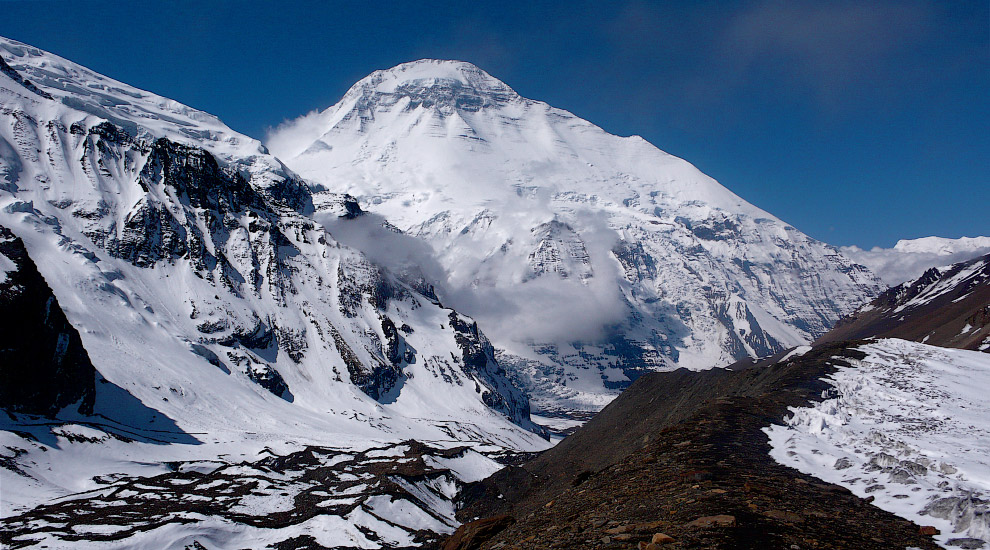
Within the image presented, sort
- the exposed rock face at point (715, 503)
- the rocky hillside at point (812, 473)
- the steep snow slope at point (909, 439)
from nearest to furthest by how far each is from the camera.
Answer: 1. the exposed rock face at point (715, 503)
2. the rocky hillside at point (812, 473)
3. the steep snow slope at point (909, 439)

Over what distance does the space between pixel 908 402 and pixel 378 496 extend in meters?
57.6

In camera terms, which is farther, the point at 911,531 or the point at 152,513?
the point at 152,513

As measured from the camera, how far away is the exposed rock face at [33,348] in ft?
351

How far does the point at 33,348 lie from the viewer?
113 metres

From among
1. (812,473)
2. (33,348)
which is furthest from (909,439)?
(33,348)

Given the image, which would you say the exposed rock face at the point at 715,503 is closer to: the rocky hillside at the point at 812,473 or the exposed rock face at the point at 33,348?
the rocky hillside at the point at 812,473

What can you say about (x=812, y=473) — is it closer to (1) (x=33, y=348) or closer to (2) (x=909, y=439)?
(2) (x=909, y=439)

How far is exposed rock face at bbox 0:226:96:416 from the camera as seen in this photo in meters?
107

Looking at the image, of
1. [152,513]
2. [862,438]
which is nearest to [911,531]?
[862,438]

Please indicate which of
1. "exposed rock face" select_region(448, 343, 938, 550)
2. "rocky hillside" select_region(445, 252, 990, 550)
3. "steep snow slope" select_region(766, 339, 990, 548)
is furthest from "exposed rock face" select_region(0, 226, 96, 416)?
"steep snow slope" select_region(766, 339, 990, 548)

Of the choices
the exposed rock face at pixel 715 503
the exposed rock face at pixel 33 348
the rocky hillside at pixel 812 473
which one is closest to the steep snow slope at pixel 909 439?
the rocky hillside at pixel 812 473

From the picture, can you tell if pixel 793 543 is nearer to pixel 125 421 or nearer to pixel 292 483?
pixel 292 483

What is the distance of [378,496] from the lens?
72375 mm

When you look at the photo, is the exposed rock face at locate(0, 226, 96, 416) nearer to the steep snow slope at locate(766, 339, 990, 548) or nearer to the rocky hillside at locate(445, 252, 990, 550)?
the rocky hillside at locate(445, 252, 990, 550)
